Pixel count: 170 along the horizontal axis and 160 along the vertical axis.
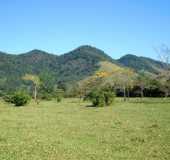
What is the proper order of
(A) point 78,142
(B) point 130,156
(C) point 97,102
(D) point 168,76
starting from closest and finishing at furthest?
(B) point 130,156 < (A) point 78,142 < (C) point 97,102 < (D) point 168,76

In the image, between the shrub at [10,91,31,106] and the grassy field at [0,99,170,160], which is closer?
the grassy field at [0,99,170,160]

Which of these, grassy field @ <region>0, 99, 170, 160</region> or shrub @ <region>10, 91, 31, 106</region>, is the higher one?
shrub @ <region>10, 91, 31, 106</region>

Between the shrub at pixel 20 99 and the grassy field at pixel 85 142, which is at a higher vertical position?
the shrub at pixel 20 99

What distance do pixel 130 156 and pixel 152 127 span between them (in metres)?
8.22

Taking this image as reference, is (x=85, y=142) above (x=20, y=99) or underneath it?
underneath

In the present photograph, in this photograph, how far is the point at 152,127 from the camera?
826 inches

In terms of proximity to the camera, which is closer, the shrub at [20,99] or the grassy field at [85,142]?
the grassy field at [85,142]

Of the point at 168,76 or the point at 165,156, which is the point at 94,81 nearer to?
the point at 168,76

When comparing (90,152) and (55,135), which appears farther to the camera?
(55,135)

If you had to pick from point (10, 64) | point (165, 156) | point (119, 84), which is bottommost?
point (165, 156)

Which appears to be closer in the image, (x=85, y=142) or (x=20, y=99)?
(x=85, y=142)

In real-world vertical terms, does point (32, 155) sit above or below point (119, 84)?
below

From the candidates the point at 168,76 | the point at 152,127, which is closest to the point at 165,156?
the point at 152,127

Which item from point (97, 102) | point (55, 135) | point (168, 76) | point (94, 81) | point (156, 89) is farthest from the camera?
point (94, 81)
